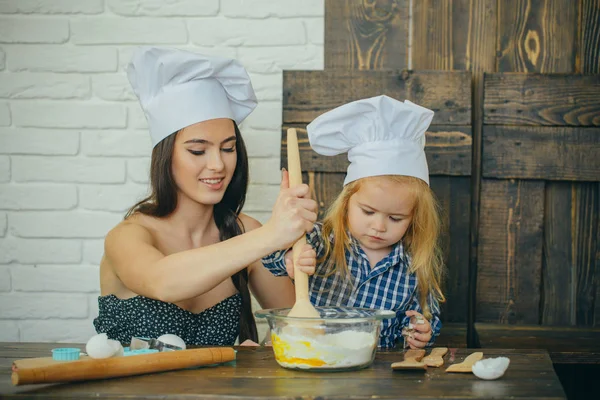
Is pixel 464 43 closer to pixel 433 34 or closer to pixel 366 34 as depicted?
pixel 433 34

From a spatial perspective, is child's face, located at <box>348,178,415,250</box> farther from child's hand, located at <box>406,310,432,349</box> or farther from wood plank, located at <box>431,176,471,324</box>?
wood plank, located at <box>431,176,471,324</box>

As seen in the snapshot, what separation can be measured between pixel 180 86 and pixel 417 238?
750 mm

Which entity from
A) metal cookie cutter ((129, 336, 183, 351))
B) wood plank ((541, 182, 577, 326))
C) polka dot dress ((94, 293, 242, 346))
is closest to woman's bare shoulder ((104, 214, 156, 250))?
polka dot dress ((94, 293, 242, 346))

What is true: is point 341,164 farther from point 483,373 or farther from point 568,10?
point 483,373

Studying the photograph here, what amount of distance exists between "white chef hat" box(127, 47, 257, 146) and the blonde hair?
407 millimetres

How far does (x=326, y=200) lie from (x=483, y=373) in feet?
3.91

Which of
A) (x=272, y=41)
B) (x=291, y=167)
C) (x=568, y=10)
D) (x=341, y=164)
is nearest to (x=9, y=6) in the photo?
(x=272, y=41)

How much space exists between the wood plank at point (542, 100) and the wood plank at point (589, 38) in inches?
3.1

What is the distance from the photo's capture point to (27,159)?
8.21ft

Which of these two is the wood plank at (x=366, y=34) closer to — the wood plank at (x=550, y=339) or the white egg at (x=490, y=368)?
the wood plank at (x=550, y=339)

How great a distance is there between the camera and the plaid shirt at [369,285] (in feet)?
6.48

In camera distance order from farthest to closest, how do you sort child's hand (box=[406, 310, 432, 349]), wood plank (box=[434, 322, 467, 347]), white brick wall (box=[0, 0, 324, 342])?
white brick wall (box=[0, 0, 324, 342])
wood plank (box=[434, 322, 467, 347])
child's hand (box=[406, 310, 432, 349])

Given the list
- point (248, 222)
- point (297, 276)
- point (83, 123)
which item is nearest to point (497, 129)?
point (248, 222)

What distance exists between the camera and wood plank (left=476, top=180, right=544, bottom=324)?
7.82ft
